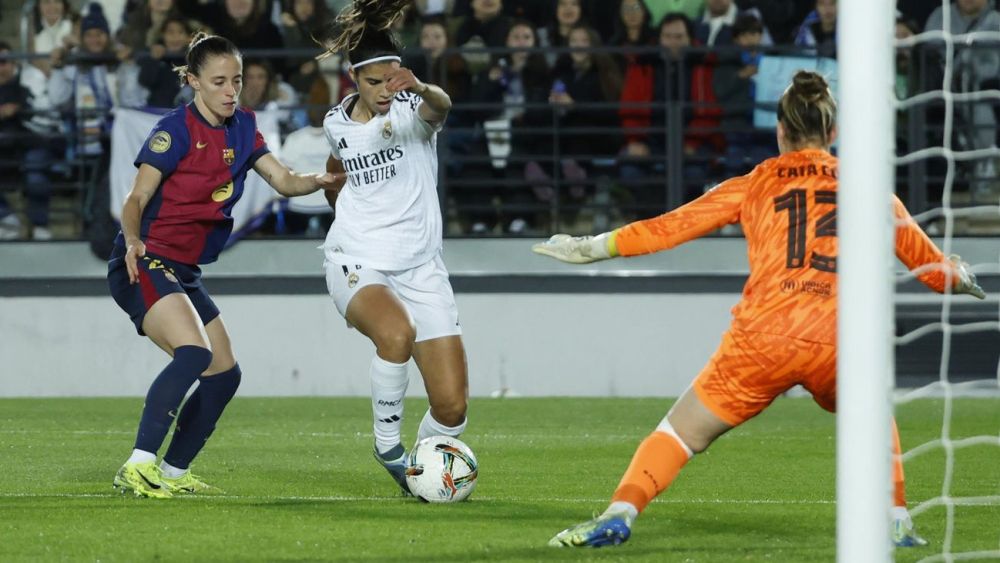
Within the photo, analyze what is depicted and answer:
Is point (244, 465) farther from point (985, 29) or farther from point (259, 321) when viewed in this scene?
point (985, 29)

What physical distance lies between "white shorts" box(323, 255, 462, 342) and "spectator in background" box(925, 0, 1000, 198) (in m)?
7.35

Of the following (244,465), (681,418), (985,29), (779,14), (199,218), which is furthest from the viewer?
(779,14)

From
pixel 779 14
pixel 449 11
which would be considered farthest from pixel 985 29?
pixel 449 11

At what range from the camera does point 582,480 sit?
7.36 metres

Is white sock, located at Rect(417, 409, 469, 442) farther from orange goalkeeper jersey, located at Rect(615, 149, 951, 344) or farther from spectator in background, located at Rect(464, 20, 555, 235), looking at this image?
spectator in background, located at Rect(464, 20, 555, 235)

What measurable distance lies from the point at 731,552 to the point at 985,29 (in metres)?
8.99

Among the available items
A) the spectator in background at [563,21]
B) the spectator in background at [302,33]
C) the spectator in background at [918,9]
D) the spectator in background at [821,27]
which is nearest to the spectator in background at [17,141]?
the spectator in background at [302,33]

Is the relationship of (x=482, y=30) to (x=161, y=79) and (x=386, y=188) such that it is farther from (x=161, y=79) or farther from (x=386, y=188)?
(x=386, y=188)

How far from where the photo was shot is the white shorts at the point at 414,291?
263 inches

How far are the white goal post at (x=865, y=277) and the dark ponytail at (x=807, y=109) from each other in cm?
115

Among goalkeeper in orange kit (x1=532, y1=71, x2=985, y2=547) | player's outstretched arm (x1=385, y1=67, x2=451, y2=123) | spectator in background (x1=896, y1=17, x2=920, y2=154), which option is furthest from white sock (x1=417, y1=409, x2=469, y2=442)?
spectator in background (x1=896, y1=17, x2=920, y2=154)

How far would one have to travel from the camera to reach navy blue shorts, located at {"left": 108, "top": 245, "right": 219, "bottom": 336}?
6539 mm

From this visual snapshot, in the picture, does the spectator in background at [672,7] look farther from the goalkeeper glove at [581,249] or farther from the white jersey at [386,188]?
the goalkeeper glove at [581,249]

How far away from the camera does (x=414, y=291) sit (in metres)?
6.76
